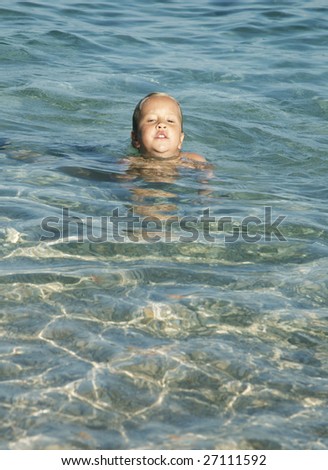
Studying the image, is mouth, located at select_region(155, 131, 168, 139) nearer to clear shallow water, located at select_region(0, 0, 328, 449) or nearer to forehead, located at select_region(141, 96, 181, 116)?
forehead, located at select_region(141, 96, 181, 116)

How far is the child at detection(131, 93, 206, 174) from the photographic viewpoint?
756cm

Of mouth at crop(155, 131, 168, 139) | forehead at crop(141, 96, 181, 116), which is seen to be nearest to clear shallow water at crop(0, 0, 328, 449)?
mouth at crop(155, 131, 168, 139)

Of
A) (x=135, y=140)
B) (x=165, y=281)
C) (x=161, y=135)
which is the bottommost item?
(x=165, y=281)

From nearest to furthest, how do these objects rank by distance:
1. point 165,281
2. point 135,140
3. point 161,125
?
point 165,281, point 161,125, point 135,140

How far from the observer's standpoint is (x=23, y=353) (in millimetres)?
4352

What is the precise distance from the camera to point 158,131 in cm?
754

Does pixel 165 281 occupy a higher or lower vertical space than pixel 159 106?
lower

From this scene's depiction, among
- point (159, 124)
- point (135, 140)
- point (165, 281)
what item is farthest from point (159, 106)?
point (165, 281)

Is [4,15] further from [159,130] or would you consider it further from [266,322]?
[266,322]

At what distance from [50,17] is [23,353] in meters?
10.7

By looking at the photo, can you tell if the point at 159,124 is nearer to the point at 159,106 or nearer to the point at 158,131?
the point at 158,131

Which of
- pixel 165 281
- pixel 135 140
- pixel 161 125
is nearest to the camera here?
pixel 165 281

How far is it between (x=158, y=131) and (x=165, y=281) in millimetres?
2592

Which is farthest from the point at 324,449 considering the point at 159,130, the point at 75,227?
the point at 159,130
